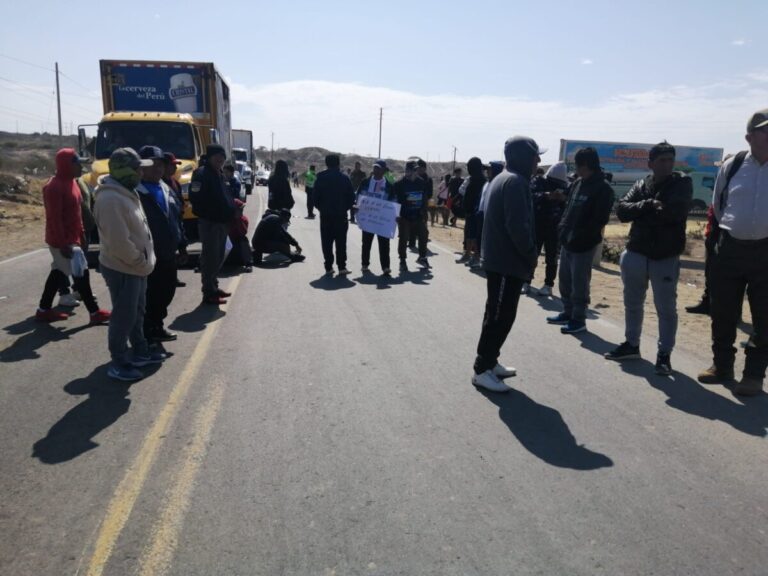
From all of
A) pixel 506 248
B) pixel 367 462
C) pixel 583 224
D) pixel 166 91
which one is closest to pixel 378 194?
pixel 583 224

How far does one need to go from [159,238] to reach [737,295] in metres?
5.42

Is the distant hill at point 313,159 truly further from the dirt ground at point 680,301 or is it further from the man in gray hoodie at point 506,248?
the man in gray hoodie at point 506,248

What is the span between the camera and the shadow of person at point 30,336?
5.86 meters

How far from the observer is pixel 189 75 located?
50.6 ft

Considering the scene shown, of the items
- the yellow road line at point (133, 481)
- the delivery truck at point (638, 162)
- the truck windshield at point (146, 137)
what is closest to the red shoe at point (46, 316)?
the yellow road line at point (133, 481)

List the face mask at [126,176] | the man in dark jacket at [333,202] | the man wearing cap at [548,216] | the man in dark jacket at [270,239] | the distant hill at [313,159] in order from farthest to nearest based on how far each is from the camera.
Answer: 1. the distant hill at [313,159]
2. the man in dark jacket at [270,239]
3. the man in dark jacket at [333,202]
4. the man wearing cap at [548,216]
5. the face mask at [126,176]

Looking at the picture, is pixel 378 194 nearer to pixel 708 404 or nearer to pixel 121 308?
pixel 121 308

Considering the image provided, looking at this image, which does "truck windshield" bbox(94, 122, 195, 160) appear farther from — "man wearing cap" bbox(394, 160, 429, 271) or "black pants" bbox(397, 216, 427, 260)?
"black pants" bbox(397, 216, 427, 260)

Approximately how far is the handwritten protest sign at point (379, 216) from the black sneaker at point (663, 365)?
5624 millimetres

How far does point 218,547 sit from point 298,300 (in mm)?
5685

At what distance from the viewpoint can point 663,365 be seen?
5.66 m

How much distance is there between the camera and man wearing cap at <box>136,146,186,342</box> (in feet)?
19.3

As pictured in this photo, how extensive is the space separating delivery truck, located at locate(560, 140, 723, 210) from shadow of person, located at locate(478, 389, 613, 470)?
3310 centimetres

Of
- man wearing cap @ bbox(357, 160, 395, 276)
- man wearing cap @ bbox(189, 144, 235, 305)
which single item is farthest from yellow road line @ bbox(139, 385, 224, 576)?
man wearing cap @ bbox(357, 160, 395, 276)
